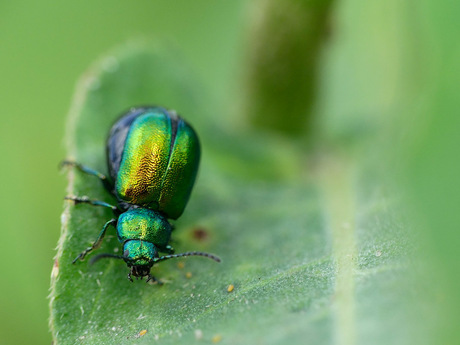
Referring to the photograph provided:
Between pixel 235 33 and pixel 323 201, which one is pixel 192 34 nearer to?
pixel 235 33

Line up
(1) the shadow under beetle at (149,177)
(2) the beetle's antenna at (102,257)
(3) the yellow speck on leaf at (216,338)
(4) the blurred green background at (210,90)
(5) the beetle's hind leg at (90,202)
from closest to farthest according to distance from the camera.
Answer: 1. (3) the yellow speck on leaf at (216,338)
2. (4) the blurred green background at (210,90)
3. (2) the beetle's antenna at (102,257)
4. (5) the beetle's hind leg at (90,202)
5. (1) the shadow under beetle at (149,177)

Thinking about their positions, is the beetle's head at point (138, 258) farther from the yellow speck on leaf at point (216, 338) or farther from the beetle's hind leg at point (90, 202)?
the yellow speck on leaf at point (216, 338)

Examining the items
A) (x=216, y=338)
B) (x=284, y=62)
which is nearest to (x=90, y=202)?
(x=216, y=338)

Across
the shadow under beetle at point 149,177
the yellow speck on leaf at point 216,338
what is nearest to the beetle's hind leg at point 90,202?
the shadow under beetle at point 149,177

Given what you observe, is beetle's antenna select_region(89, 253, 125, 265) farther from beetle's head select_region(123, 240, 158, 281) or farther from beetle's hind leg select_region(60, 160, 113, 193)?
beetle's hind leg select_region(60, 160, 113, 193)

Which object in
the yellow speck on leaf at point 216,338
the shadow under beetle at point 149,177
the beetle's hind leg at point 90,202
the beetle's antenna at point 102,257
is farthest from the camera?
the shadow under beetle at point 149,177

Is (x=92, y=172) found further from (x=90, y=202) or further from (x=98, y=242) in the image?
(x=98, y=242)
